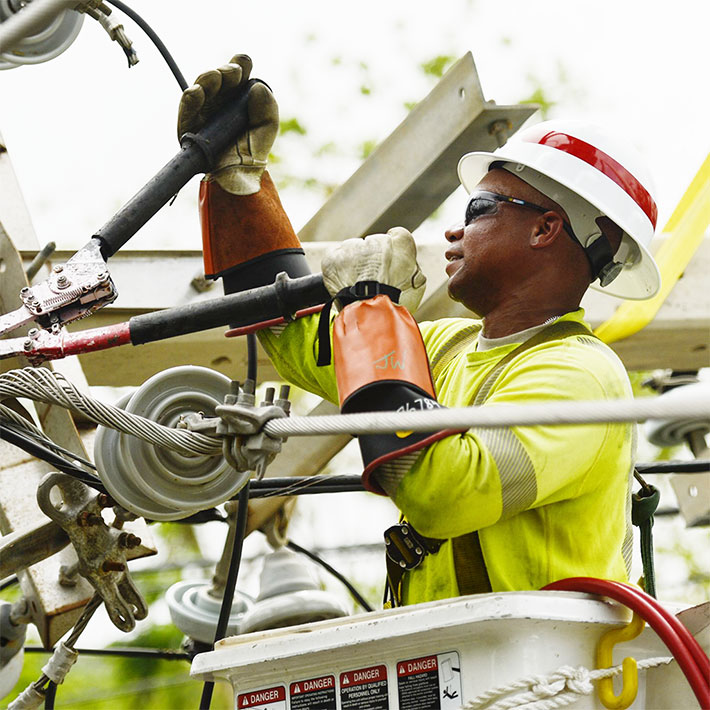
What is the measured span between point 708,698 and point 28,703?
6.09ft

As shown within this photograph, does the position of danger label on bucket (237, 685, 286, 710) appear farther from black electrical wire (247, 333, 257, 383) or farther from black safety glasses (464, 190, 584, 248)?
black safety glasses (464, 190, 584, 248)

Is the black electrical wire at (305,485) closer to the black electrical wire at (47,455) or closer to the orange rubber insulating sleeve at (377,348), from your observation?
the black electrical wire at (47,455)

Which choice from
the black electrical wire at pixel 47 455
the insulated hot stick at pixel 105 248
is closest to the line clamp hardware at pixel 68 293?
the insulated hot stick at pixel 105 248

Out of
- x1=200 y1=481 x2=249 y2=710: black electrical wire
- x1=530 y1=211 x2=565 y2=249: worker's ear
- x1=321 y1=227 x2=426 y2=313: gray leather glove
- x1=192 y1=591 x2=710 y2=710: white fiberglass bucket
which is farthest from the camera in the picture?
x1=200 y1=481 x2=249 y2=710: black electrical wire

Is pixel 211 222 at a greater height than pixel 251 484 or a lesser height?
greater

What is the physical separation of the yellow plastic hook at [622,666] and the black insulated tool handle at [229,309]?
0.98m

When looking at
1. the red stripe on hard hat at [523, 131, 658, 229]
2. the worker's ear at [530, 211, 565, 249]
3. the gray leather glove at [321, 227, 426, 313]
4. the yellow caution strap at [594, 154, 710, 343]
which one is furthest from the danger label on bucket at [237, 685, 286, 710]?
the yellow caution strap at [594, 154, 710, 343]

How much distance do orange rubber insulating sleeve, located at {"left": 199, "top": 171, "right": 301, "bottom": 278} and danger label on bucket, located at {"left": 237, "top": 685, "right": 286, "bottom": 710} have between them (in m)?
1.20

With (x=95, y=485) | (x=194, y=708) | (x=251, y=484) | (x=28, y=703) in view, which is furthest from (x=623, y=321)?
(x=194, y=708)

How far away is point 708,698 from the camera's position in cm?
218

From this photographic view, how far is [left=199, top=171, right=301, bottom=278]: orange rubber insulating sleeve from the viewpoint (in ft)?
10.4

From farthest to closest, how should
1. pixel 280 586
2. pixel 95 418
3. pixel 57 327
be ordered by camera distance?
pixel 280 586 < pixel 57 327 < pixel 95 418

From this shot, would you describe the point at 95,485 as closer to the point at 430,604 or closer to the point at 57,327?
the point at 57,327

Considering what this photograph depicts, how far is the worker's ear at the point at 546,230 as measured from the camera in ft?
9.53
